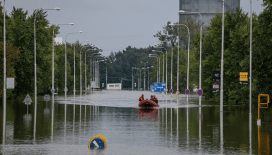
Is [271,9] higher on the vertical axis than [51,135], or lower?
higher

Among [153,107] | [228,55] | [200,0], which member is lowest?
[153,107]

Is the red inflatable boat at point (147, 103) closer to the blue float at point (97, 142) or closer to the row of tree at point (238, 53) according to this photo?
the row of tree at point (238, 53)

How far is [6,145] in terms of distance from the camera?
579 inches

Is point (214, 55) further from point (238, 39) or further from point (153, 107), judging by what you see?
point (153, 107)

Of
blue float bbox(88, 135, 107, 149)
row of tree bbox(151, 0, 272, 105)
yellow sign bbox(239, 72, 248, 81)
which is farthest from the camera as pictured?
row of tree bbox(151, 0, 272, 105)

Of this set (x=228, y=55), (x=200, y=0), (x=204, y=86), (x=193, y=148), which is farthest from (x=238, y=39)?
(x=200, y=0)

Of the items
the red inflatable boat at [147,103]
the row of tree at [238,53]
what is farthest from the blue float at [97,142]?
the red inflatable boat at [147,103]

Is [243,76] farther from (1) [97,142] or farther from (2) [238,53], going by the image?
(2) [238,53]

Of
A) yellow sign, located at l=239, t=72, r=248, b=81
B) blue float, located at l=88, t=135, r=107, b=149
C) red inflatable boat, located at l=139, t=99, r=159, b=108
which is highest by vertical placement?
yellow sign, located at l=239, t=72, r=248, b=81

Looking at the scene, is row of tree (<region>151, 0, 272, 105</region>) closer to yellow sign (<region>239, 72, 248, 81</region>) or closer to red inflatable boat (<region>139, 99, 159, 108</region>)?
yellow sign (<region>239, 72, 248, 81</region>)

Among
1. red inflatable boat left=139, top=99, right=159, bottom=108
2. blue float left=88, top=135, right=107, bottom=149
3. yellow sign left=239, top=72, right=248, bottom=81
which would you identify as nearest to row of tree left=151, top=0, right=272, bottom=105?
yellow sign left=239, top=72, right=248, bottom=81

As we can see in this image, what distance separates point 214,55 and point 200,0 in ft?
290

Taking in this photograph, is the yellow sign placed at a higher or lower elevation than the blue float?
higher

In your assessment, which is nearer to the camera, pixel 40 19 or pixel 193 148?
pixel 193 148
